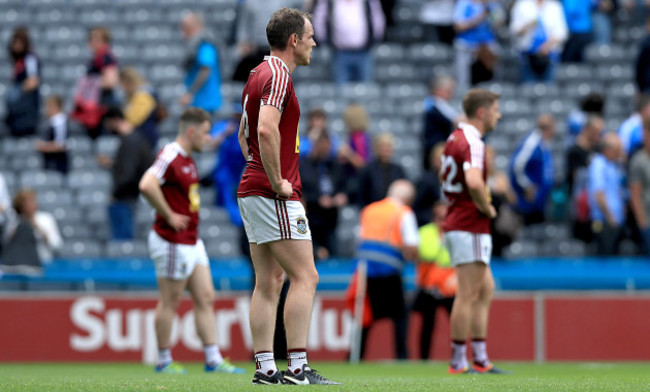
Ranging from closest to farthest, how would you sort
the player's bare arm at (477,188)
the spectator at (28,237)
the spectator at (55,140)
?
the player's bare arm at (477,188)
the spectator at (28,237)
the spectator at (55,140)

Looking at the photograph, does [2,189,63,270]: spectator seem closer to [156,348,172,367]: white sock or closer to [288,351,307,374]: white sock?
[156,348,172,367]: white sock

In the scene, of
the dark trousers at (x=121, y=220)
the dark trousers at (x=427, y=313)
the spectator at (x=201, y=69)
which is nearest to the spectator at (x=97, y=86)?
the spectator at (x=201, y=69)

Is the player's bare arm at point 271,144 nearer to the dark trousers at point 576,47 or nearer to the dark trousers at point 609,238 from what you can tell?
the dark trousers at point 609,238

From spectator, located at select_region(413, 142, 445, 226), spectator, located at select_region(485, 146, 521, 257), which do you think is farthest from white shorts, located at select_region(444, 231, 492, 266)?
spectator, located at select_region(413, 142, 445, 226)

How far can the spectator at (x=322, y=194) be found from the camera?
14375 mm

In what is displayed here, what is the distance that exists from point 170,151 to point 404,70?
1070 cm

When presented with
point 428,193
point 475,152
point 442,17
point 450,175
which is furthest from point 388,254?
point 442,17

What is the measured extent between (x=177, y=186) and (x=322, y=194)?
4522mm

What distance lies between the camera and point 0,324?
46.2 feet

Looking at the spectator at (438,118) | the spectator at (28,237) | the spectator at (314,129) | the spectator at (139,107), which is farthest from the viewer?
the spectator at (139,107)

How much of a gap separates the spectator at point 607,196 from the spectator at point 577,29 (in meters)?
4.50

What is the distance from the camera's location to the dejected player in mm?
7074

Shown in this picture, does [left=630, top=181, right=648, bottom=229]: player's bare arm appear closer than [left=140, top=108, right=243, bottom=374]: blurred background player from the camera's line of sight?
No

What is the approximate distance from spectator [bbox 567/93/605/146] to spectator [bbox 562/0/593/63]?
1526mm
